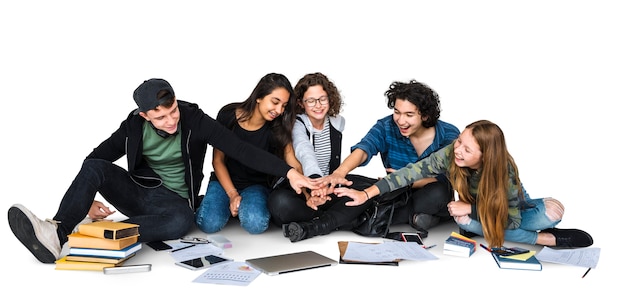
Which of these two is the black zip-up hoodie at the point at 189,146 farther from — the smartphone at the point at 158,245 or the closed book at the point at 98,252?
the closed book at the point at 98,252

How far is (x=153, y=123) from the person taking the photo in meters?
3.98

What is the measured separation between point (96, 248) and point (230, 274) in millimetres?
772

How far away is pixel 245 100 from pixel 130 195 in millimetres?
1024

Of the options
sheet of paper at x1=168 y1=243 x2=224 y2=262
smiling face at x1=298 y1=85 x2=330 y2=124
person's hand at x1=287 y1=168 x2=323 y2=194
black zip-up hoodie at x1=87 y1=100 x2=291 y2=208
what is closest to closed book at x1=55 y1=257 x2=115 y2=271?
sheet of paper at x1=168 y1=243 x2=224 y2=262

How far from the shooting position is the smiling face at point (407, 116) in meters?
4.38

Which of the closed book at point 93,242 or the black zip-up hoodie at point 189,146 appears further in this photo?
the black zip-up hoodie at point 189,146

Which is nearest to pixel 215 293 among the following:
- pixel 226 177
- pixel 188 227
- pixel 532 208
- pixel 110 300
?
pixel 110 300

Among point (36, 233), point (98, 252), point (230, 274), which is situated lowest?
point (230, 274)

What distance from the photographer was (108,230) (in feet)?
11.7

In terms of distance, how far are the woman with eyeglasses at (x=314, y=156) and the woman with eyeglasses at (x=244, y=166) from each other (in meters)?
0.10

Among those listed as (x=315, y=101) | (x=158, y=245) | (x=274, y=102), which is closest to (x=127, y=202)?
(x=158, y=245)

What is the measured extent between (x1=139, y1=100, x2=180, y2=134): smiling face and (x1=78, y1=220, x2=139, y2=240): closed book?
65cm

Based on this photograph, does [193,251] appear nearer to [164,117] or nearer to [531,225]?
[164,117]

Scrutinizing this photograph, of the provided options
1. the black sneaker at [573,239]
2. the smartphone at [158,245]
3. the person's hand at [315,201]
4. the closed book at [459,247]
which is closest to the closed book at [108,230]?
the smartphone at [158,245]
